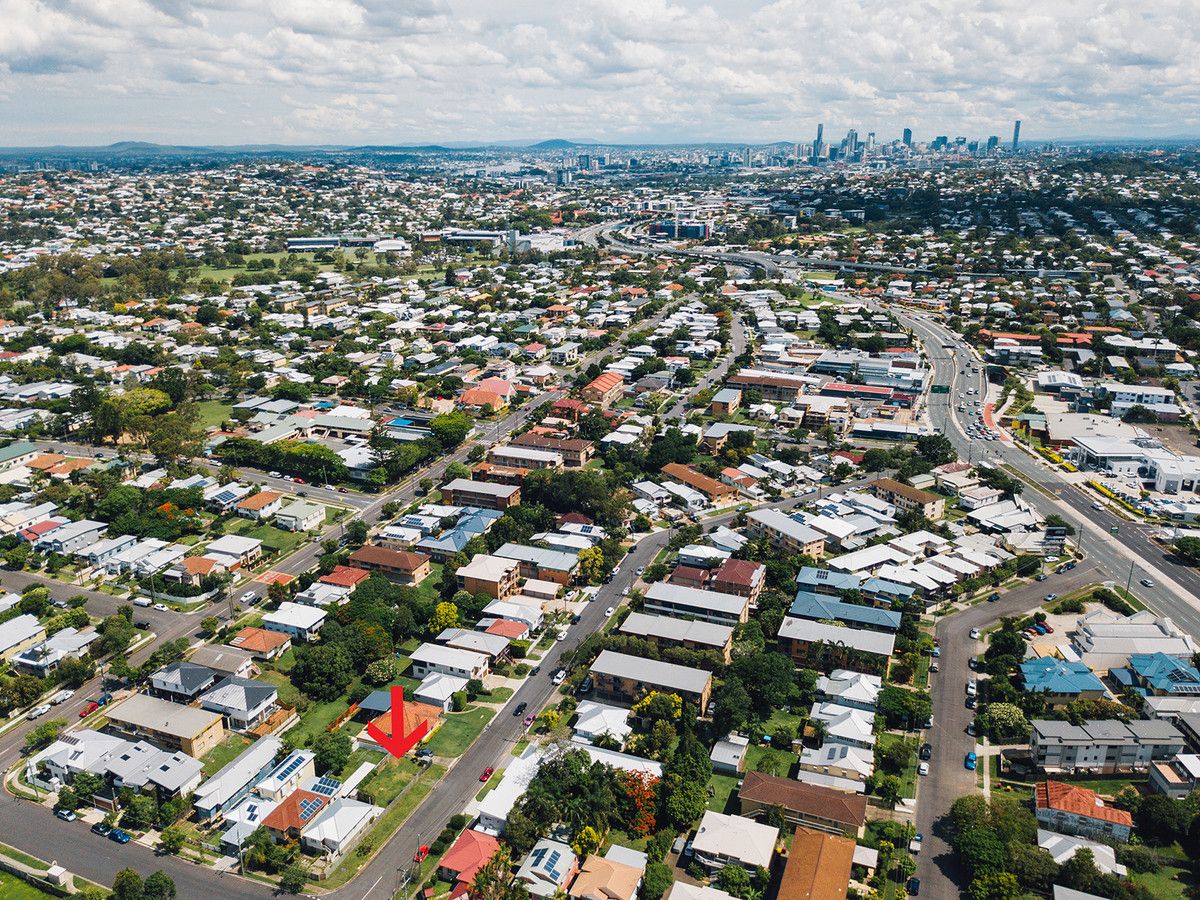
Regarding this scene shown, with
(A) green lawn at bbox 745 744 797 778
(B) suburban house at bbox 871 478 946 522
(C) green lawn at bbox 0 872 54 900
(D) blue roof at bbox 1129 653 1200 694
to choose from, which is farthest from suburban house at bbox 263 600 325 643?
(D) blue roof at bbox 1129 653 1200 694

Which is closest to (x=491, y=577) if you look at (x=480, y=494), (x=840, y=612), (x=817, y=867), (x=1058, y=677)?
(x=480, y=494)

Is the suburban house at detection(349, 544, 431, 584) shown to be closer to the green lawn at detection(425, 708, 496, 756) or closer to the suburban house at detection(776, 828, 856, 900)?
the green lawn at detection(425, 708, 496, 756)

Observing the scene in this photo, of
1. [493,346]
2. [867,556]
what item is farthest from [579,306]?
[867,556]

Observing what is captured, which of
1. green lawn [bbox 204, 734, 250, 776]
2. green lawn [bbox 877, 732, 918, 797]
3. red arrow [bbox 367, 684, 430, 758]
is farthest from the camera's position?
red arrow [bbox 367, 684, 430, 758]

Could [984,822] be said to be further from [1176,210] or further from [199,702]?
[1176,210]

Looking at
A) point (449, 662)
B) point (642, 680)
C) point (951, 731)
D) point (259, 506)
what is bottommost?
point (951, 731)

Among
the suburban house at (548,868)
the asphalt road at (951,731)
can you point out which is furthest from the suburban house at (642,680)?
the asphalt road at (951,731)

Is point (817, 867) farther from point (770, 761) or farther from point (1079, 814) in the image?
point (1079, 814)
